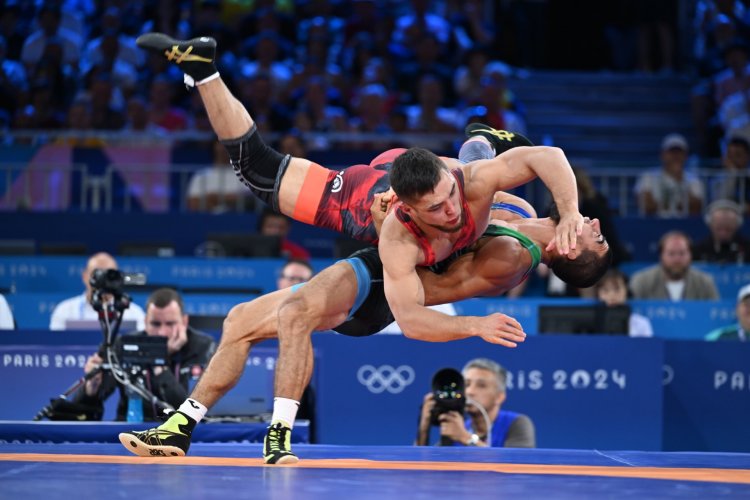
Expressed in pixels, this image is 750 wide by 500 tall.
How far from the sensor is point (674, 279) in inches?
344

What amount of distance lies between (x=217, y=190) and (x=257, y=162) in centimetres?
456

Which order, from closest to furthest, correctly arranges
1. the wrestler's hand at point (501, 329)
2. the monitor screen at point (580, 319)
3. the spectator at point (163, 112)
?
1. the wrestler's hand at point (501, 329)
2. the monitor screen at point (580, 319)
3. the spectator at point (163, 112)

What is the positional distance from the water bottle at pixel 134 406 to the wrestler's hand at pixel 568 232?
2.64 meters

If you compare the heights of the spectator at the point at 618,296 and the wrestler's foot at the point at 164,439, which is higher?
the spectator at the point at 618,296

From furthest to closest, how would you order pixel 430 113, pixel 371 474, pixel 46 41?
1. pixel 46 41
2. pixel 430 113
3. pixel 371 474

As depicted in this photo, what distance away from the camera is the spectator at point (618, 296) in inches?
314

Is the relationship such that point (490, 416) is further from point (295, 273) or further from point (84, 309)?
point (84, 309)

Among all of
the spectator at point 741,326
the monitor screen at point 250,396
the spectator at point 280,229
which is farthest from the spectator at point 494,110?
the monitor screen at point 250,396

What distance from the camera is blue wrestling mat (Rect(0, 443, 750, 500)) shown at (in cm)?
411

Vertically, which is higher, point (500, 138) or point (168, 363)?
point (500, 138)

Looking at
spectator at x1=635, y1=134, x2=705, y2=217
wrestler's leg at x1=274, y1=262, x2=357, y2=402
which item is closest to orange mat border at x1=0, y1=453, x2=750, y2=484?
wrestler's leg at x1=274, y1=262, x2=357, y2=402

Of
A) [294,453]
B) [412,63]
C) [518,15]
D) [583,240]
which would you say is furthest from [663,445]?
[518,15]

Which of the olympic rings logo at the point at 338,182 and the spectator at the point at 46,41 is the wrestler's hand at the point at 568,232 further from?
the spectator at the point at 46,41

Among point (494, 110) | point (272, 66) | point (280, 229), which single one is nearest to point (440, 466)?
point (280, 229)
